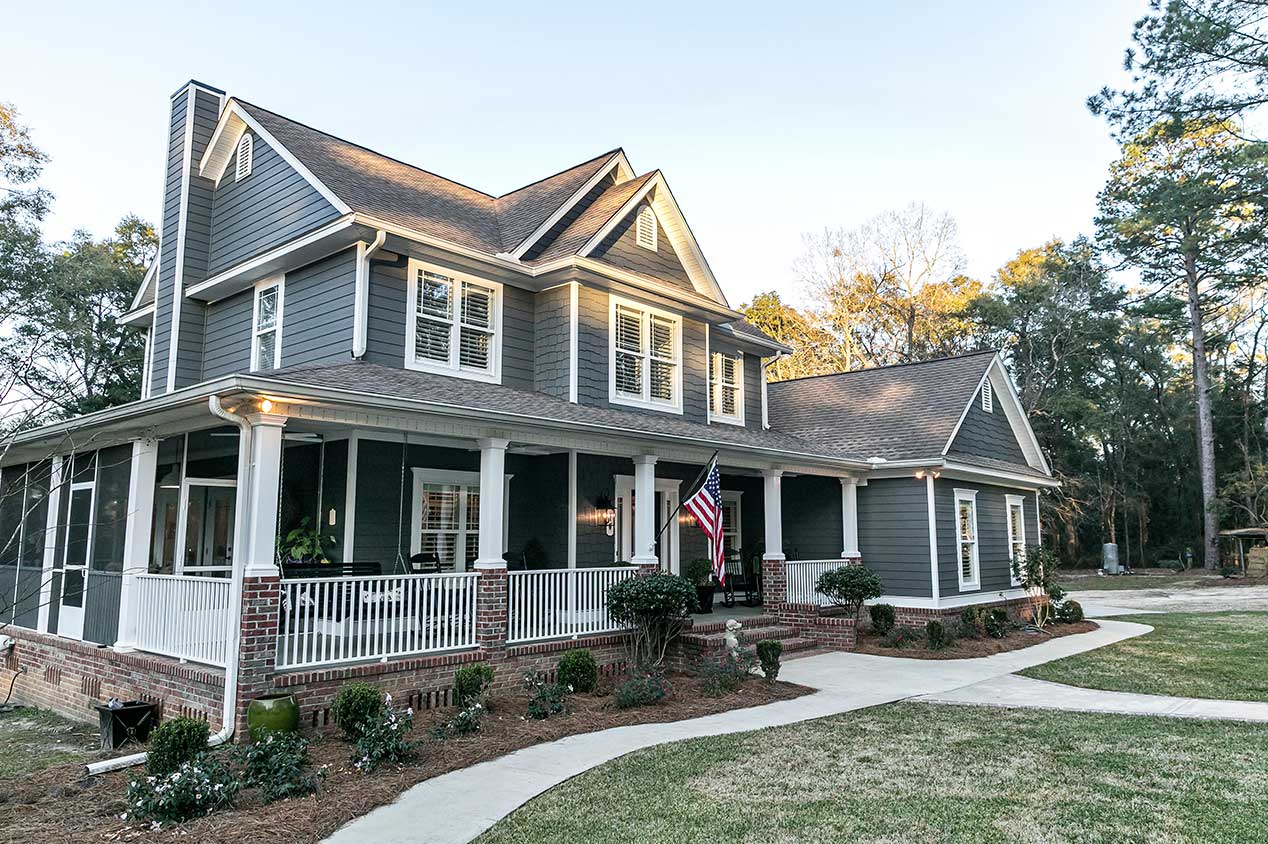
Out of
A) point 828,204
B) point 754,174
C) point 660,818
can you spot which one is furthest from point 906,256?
point 660,818

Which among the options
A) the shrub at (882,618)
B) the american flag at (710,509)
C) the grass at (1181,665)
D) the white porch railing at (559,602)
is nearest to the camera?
the white porch railing at (559,602)

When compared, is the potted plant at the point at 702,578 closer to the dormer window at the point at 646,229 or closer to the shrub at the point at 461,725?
the dormer window at the point at 646,229

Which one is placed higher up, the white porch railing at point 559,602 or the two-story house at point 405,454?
the two-story house at point 405,454

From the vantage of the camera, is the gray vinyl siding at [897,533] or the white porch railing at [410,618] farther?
the gray vinyl siding at [897,533]

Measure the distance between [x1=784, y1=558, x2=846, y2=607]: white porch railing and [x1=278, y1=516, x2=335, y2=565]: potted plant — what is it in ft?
26.8

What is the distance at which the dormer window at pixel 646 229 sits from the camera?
14406 mm

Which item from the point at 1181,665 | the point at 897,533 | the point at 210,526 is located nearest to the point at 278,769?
the point at 210,526

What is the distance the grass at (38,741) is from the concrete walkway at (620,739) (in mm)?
4027

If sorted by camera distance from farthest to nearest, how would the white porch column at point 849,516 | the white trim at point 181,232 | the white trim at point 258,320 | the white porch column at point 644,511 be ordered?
the white porch column at point 849,516
the white trim at point 181,232
the white trim at point 258,320
the white porch column at point 644,511

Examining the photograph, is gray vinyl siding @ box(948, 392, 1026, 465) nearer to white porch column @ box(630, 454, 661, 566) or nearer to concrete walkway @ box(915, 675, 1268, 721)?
concrete walkway @ box(915, 675, 1268, 721)

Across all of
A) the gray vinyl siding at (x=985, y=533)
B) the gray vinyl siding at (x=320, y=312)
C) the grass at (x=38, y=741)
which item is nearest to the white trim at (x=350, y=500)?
the gray vinyl siding at (x=320, y=312)

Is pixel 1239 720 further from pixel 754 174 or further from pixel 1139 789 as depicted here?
pixel 754 174

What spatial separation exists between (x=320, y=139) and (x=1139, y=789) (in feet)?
47.4

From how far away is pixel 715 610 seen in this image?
15547mm
